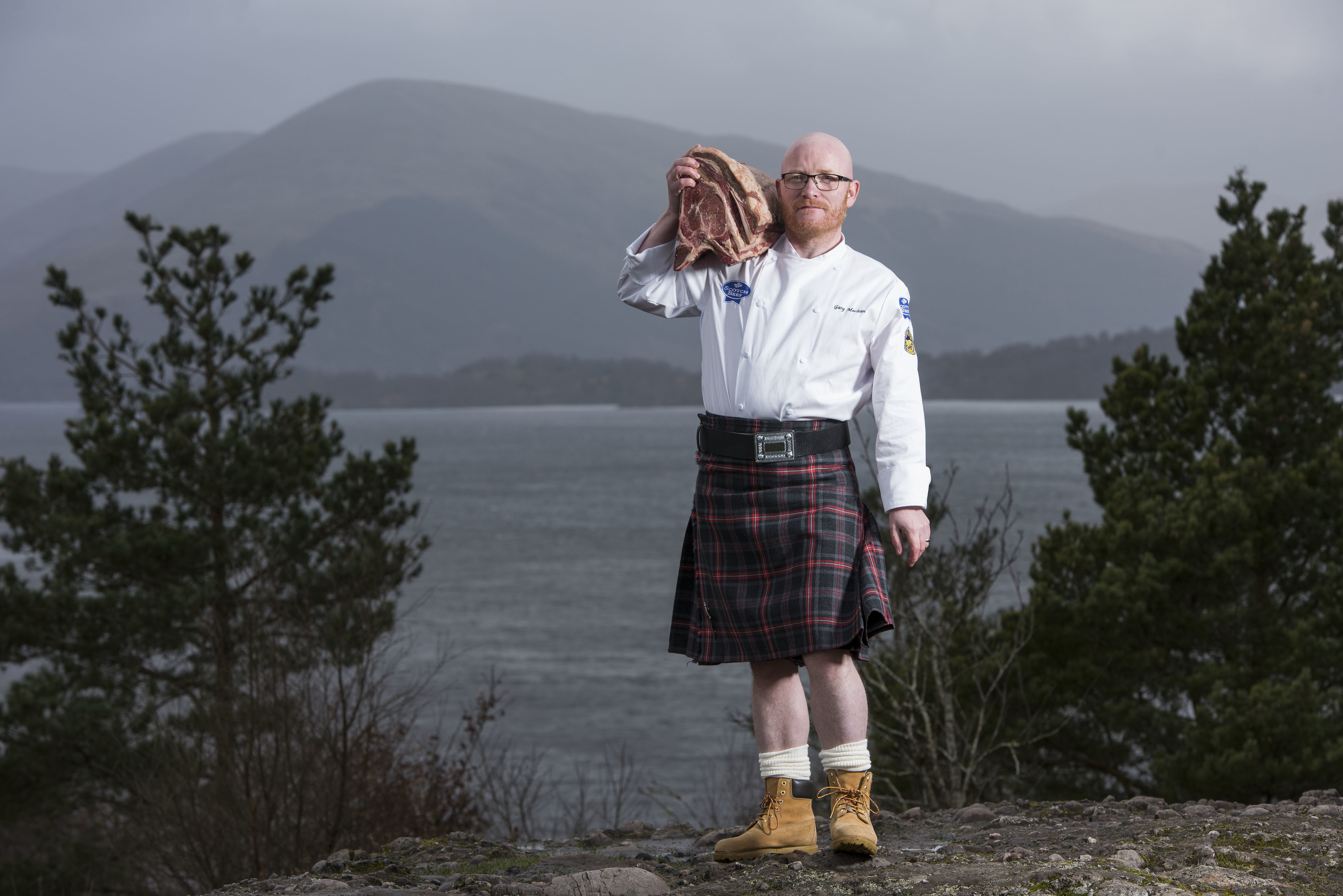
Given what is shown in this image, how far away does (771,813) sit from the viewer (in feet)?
12.5

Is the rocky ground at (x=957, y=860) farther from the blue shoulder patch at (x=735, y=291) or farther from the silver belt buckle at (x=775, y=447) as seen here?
the blue shoulder patch at (x=735, y=291)

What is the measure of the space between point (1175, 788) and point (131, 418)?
1462cm

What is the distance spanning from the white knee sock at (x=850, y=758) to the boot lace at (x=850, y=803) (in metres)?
0.07

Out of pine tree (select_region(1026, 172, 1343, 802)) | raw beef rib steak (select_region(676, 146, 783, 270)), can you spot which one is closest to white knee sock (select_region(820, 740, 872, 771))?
raw beef rib steak (select_region(676, 146, 783, 270))

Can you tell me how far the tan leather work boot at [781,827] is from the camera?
378 cm

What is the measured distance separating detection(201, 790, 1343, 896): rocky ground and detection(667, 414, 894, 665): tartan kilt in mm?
690

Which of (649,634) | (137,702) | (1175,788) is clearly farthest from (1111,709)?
(649,634)

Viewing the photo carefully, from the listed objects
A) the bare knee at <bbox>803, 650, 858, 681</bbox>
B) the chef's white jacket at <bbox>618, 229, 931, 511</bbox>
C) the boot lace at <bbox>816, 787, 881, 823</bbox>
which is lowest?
the boot lace at <bbox>816, 787, 881, 823</bbox>

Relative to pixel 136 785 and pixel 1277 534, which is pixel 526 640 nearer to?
pixel 136 785

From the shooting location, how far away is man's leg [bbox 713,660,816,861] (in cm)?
378

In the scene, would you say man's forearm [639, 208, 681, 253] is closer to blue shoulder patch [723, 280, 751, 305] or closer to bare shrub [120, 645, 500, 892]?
blue shoulder patch [723, 280, 751, 305]

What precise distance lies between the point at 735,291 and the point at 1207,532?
32.9 ft

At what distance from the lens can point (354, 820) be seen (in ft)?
37.6

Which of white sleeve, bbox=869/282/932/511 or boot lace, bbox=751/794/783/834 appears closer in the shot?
white sleeve, bbox=869/282/932/511
